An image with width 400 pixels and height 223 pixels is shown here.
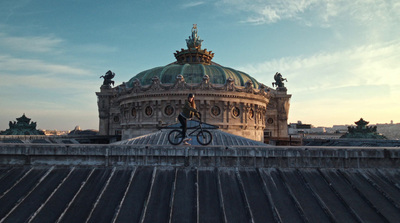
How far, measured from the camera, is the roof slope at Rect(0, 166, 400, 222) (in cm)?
802

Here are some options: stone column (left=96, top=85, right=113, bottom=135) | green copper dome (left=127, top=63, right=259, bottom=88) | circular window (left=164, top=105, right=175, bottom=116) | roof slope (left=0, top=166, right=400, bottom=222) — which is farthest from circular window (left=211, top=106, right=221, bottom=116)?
stone column (left=96, top=85, right=113, bottom=135)

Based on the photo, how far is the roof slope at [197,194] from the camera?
8.02m

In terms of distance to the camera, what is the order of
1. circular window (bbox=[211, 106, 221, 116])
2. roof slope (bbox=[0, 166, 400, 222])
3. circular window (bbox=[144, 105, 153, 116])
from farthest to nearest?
1. circular window (bbox=[144, 105, 153, 116])
2. circular window (bbox=[211, 106, 221, 116])
3. roof slope (bbox=[0, 166, 400, 222])

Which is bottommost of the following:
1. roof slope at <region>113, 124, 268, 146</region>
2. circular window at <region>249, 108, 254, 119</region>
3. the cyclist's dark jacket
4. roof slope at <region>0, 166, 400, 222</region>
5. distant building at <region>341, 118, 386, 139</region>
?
roof slope at <region>0, 166, 400, 222</region>

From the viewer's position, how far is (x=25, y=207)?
27.7 feet

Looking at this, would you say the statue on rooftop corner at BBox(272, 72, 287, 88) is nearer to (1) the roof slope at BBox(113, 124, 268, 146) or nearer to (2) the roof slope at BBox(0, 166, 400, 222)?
(1) the roof slope at BBox(113, 124, 268, 146)

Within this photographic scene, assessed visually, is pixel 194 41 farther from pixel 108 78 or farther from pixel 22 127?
pixel 22 127

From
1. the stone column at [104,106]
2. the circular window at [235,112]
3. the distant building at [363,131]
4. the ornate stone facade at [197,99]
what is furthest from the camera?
the stone column at [104,106]

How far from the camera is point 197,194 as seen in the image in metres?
8.73

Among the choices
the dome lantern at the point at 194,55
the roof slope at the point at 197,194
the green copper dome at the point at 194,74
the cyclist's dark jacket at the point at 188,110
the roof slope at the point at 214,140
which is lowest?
the roof slope at the point at 197,194

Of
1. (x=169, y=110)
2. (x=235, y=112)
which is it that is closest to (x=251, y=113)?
(x=235, y=112)

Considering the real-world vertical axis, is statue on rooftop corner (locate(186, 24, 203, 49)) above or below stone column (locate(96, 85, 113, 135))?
above

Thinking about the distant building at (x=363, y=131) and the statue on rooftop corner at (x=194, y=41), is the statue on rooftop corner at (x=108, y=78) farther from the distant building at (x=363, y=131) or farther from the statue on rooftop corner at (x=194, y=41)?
the distant building at (x=363, y=131)

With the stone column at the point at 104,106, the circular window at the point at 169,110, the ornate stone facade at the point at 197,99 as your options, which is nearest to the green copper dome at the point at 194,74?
the ornate stone facade at the point at 197,99
